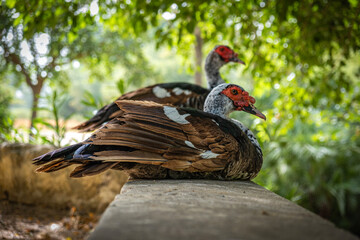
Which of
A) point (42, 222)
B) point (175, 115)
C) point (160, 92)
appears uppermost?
point (160, 92)

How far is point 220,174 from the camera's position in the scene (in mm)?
2395

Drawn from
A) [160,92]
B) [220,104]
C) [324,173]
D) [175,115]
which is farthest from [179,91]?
[324,173]

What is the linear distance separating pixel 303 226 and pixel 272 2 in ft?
13.2

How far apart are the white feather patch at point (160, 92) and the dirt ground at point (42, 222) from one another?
66.4 inches

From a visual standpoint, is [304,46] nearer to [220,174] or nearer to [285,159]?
[220,174]

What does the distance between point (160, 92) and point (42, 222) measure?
78.5 inches

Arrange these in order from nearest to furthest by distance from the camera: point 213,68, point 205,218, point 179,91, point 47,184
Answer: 1. point 205,218
2. point 179,91
3. point 47,184
4. point 213,68

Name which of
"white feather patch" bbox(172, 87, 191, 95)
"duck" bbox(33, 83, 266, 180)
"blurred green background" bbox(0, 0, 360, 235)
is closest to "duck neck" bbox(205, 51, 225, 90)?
"blurred green background" bbox(0, 0, 360, 235)

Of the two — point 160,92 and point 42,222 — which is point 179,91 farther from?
point 42,222

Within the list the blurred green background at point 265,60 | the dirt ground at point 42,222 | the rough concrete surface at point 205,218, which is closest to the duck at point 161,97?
the blurred green background at point 265,60

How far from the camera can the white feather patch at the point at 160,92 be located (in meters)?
3.53

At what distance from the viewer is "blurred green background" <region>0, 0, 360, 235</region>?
12.7ft

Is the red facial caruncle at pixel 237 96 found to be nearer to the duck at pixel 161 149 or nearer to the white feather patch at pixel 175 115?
the duck at pixel 161 149

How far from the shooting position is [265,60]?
488 cm
